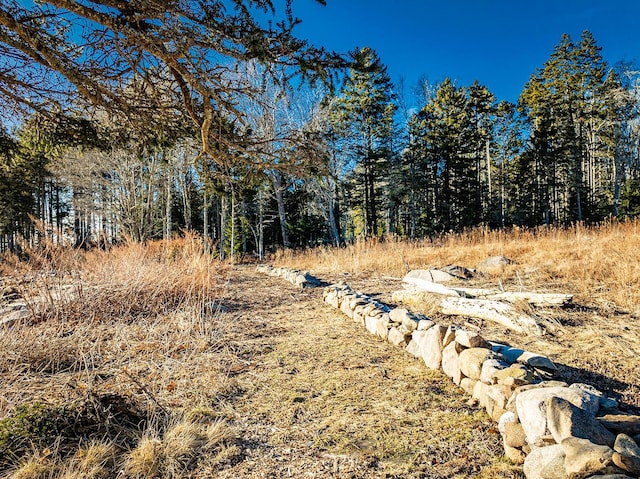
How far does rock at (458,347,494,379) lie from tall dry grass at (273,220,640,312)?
218cm

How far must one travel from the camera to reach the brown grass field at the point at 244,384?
1517mm

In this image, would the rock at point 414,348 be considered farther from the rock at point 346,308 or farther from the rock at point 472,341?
the rock at point 346,308

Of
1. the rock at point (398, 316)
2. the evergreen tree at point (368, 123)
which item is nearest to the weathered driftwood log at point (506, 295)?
the rock at point (398, 316)

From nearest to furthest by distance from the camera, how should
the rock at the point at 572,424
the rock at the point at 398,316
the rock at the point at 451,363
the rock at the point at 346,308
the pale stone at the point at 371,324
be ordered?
the rock at the point at 572,424 → the rock at the point at 451,363 → the rock at the point at 398,316 → the pale stone at the point at 371,324 → the rock at the point at 346,308

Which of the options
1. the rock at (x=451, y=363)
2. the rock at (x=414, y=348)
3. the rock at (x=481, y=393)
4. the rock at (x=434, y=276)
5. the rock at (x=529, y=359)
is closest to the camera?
the rock at (x=481, y=393)

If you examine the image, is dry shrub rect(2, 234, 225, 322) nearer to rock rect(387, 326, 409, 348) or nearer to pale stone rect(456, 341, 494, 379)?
rock rect(387, 326, 409, 348)

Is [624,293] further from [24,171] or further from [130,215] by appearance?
[24,171]

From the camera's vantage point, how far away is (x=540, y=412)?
1.39 metres

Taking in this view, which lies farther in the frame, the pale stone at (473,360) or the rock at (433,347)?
the rock at (433,347)

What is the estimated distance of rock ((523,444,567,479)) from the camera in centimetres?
119

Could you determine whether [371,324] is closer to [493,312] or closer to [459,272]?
[493,312]

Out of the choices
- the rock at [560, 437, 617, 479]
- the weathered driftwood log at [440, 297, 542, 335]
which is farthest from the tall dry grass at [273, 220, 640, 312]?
the rock at [560, 437, 617, 479]

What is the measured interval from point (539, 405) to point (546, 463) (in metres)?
0.23

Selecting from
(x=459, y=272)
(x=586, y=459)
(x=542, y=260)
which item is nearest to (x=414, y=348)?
(x=586, y=459)
